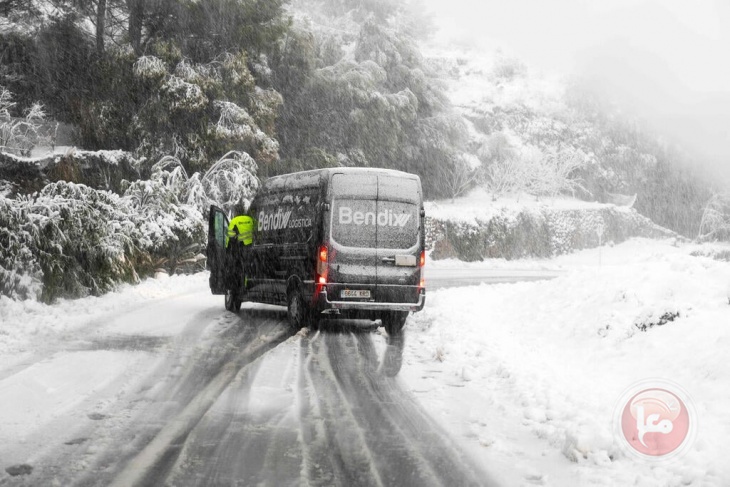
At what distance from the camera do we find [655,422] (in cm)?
547

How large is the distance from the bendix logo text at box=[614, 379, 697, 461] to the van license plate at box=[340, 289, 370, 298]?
4.75 m

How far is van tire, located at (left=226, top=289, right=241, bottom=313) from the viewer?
13.0 m

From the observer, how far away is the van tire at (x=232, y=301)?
13.0 meters

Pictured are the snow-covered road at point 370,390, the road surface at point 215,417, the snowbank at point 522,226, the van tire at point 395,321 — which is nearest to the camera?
the road surface at point 215,417

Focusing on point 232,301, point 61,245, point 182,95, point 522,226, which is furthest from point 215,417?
point 522,226

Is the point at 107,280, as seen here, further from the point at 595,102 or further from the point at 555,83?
the point at 555,83

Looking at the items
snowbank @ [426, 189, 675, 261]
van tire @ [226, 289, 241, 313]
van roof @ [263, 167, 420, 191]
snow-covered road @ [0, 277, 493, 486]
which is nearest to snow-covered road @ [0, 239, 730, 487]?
snow-covered road @ [0, 277, 493, 486]

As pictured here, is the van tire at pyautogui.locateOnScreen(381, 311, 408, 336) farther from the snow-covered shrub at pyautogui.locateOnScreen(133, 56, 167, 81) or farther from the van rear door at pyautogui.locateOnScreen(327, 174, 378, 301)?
the snow-covered shrub at pyautogui.locateOnScreen(133, 56, 167, 81)

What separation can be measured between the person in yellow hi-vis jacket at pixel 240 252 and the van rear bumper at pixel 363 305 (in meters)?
2.80

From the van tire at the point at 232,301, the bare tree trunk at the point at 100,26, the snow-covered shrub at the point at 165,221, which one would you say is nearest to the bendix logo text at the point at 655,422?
the van tire at the point at 232,301

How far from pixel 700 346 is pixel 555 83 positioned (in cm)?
5454

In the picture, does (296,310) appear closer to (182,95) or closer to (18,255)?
(18,255)

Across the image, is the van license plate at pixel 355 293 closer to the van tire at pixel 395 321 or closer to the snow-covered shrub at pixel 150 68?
the van tire at pixel 395 321

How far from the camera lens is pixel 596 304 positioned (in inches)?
416
